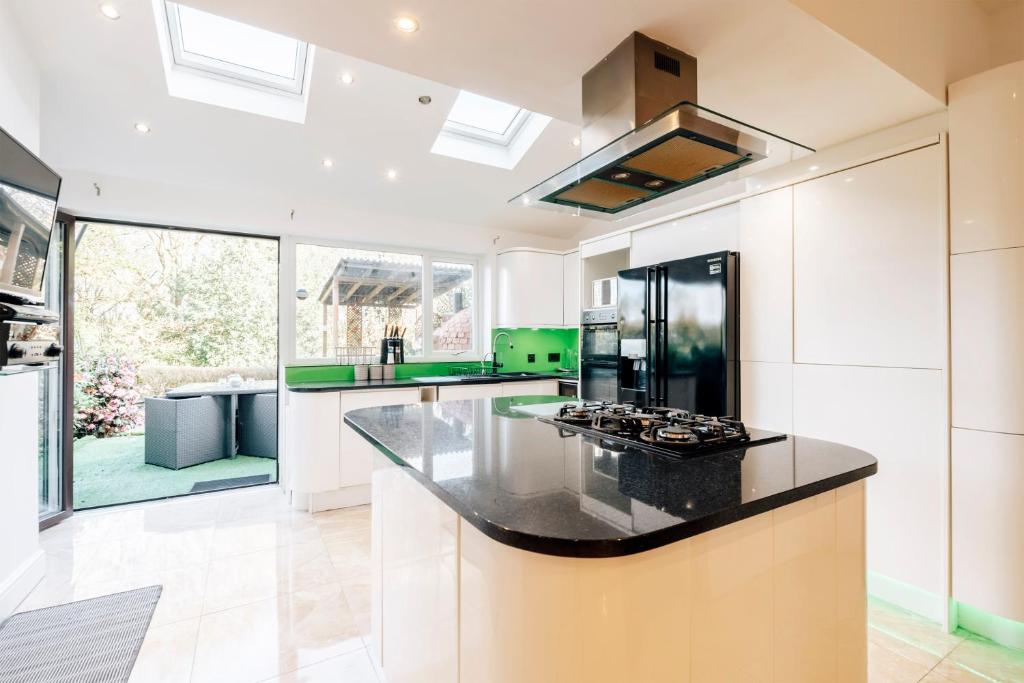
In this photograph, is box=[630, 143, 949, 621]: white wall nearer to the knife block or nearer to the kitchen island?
the kitchen island

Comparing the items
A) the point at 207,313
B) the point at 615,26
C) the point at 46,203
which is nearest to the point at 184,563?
the point at 46,203

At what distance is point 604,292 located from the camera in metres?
3.86

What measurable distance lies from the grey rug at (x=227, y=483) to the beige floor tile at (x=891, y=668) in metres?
4.26

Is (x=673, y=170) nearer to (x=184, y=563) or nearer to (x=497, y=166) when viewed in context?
(x=497, y=166)

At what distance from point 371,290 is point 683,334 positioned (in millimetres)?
2810

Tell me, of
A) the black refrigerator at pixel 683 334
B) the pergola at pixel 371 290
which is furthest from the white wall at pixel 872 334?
the pergola at pixel 371 290

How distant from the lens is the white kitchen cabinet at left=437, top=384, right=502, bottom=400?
387 centimetres

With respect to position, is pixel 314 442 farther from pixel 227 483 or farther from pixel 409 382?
pixel 227 483

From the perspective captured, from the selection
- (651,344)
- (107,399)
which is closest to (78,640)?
(651,344)

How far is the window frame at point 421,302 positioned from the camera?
3.79 m

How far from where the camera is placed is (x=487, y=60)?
1.78m

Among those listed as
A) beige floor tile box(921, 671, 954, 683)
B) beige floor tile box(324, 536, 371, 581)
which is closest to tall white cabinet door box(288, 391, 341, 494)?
beige floor tile box(324, 536, 371, 581)

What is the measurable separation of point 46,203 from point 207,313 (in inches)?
187

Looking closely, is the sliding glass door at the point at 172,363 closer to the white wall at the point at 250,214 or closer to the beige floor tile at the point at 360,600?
the white wall at the point at 250,214
